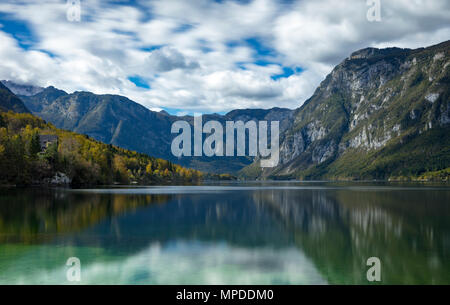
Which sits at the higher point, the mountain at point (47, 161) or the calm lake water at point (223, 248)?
the mountain at point (47, 161)

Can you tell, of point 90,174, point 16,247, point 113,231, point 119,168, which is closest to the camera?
point 16,247

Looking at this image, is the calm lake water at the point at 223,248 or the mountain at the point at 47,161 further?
the mountain at the point at 47,161

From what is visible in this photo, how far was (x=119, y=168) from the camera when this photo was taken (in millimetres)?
174625

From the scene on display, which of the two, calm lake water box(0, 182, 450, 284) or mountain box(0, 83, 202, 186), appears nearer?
calm lake water box(0, 182, 450, 284)

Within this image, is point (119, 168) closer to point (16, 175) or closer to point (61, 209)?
point (16, 175)

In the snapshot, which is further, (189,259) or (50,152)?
(50,152)

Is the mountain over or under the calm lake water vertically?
over

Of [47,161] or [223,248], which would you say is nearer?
[223,248]

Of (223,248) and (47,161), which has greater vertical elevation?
(47,161)
